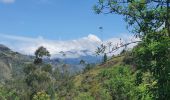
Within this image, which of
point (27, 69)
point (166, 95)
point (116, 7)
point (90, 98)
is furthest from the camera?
point (27, 69)

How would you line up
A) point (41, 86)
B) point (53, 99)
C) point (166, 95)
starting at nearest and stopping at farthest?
point (166, 95) → point (53, 99) → point (41, 86)

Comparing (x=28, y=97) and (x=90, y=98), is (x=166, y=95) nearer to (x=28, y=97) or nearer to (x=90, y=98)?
(x=90, y=98)

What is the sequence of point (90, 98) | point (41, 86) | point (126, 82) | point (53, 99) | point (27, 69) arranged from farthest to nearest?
1. point (27, 69)
2. point (41, 86)
3. point (53, 99)
4. point (90, 98)
5. point (126, 82)

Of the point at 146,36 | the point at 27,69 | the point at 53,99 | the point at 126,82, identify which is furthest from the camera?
the point at 27,69

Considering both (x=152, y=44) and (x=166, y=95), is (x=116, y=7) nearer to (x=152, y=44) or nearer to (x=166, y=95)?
(x=152, y=44)

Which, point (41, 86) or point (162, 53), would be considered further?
point (41, 86)

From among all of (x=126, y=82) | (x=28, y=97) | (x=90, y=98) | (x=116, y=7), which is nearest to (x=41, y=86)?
(x=28, y=97)

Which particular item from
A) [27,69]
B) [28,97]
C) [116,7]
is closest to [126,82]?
[116,7]

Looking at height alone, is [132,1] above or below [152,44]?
above

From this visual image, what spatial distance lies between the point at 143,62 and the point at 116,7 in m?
3.55

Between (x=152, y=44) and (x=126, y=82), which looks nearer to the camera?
(x=152, y=44)

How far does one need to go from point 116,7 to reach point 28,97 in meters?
146

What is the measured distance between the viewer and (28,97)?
166m

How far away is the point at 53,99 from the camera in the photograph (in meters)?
157
